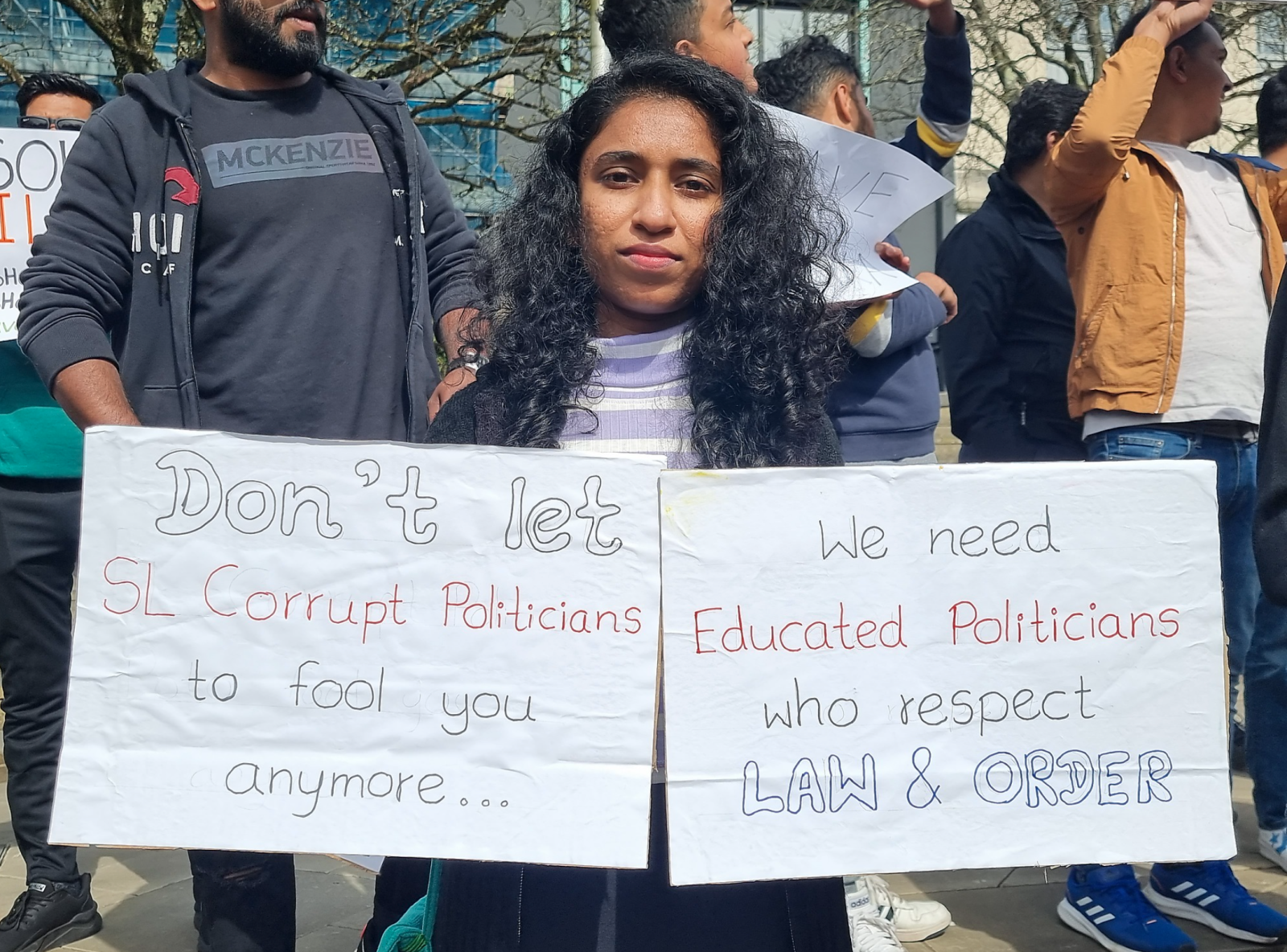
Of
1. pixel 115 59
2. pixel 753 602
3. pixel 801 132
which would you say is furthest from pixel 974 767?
pixel 115 59

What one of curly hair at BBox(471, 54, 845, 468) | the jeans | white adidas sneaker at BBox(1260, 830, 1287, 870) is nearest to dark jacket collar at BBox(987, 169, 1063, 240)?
the jeans

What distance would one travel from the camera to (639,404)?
1.90 meters

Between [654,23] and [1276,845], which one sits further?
[1276,845]

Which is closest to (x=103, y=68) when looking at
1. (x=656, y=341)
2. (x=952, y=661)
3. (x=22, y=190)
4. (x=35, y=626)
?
(x=22, y=190)

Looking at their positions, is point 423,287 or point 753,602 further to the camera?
point 423,287

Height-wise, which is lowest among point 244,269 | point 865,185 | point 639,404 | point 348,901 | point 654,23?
point 348,901

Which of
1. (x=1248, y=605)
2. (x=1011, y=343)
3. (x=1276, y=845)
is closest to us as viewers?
(x=1248, y=605)

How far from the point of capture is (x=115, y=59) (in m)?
9.43

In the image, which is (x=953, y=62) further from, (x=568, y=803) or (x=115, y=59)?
(x=115, y=59)

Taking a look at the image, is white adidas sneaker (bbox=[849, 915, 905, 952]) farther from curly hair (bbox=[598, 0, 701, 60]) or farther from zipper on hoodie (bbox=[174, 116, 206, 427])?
curly hair (bbox=[598, 0, 701, 60])

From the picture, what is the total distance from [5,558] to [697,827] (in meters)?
2.28

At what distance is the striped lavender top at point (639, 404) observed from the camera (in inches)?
74.1

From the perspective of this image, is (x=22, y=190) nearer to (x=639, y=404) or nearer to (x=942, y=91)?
(x=942, y=91)

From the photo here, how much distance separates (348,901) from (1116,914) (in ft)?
6.33
